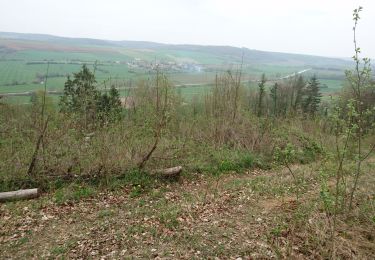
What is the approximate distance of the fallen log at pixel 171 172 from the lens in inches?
326

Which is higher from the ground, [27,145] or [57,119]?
[57,119]

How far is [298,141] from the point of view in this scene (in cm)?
1299

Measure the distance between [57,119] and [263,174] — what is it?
6946 mm

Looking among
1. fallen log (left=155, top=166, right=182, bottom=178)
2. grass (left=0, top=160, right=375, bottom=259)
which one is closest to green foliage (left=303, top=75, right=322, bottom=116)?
grass (left=0, top=160, right=375, bottom=259)

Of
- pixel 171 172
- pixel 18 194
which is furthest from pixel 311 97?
pixel 18 194

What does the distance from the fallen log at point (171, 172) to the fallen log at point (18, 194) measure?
121 inches

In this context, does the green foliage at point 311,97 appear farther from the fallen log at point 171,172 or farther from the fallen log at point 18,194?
the fallen log at point 18,194

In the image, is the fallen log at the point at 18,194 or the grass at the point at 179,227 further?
the fallen log at the point at 18,194

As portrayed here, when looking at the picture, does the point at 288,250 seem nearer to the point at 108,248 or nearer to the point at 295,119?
the point at 108,248

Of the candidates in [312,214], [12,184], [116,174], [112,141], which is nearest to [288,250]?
[312,214]

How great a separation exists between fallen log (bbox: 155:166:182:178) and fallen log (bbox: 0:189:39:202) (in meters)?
3.08

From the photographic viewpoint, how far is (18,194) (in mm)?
6734

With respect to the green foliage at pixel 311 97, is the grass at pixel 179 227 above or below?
below

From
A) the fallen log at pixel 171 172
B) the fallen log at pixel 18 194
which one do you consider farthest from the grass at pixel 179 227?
the fallen log at pixel 171 172
